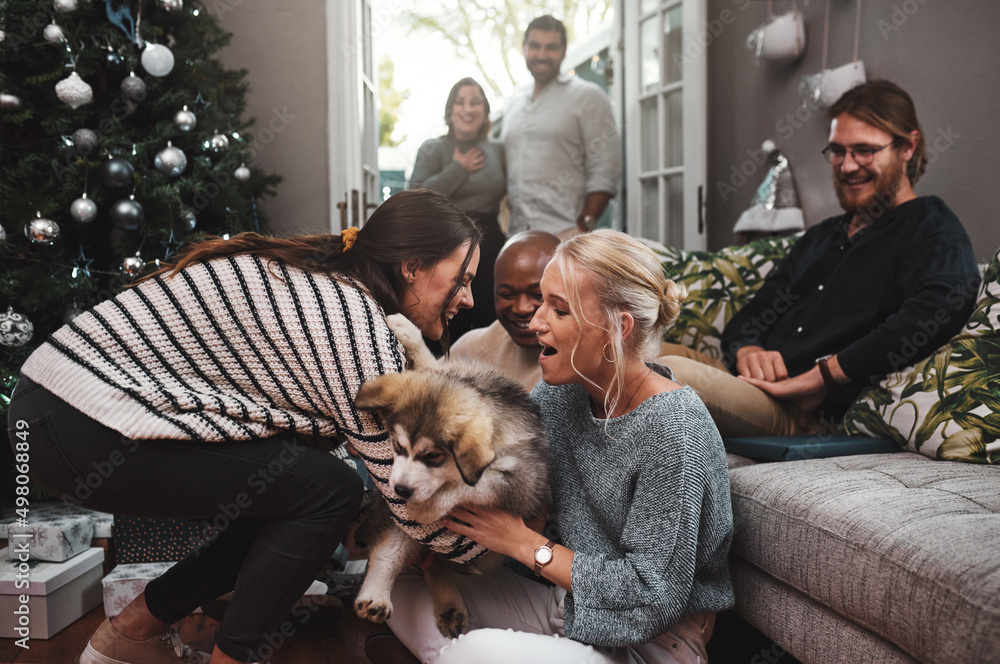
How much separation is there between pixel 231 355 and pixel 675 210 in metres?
3.65

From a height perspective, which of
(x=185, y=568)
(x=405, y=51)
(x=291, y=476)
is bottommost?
(x=185, y=568)

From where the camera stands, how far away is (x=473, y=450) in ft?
4.29

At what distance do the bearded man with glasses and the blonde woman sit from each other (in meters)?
0.52

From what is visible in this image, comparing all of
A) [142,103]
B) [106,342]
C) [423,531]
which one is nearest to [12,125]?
[142,103]

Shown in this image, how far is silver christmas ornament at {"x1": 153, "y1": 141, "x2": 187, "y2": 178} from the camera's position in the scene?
2848 mm

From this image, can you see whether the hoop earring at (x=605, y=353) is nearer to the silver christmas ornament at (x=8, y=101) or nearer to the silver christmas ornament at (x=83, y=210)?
the silver christmas ornament at (x=83, y=210)

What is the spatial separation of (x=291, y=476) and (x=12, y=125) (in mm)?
2249

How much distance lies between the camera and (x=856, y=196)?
2.37 metres

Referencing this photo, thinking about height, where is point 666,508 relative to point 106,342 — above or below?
below

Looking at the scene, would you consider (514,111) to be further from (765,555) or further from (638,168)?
(765,555)

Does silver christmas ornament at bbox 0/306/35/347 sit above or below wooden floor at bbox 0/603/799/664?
above

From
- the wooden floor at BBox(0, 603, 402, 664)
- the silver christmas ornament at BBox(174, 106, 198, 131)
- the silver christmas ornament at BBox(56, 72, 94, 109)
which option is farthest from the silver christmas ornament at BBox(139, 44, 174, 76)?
the wooden floor at BBox(0, 603, 402, 664)

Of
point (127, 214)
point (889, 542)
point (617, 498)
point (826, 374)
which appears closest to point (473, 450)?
point (617, 498)

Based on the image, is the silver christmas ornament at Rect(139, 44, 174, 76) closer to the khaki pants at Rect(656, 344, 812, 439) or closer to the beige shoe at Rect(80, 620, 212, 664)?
the beige shoe at Rect(80, 620, 212, 664)
